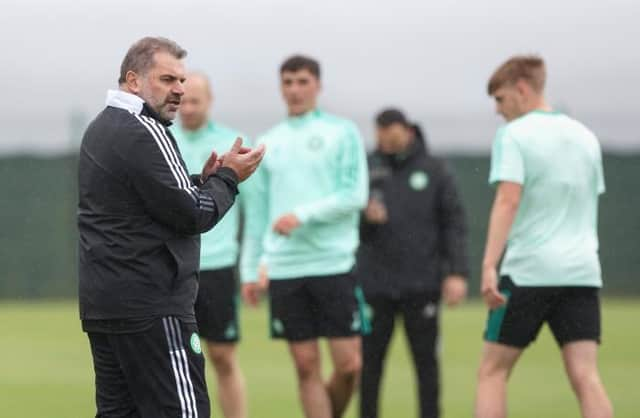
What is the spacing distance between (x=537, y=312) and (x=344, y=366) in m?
1.64

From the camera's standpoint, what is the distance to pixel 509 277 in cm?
704

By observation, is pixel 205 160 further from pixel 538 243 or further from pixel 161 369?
pixel 161 369

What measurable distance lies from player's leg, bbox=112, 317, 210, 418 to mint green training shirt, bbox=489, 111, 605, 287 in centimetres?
212

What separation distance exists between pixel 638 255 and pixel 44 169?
369 inches

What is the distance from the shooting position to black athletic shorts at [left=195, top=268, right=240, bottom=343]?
28.1 ft

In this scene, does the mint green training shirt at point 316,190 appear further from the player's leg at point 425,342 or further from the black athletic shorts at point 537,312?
the black athletic shorts at point 537,312

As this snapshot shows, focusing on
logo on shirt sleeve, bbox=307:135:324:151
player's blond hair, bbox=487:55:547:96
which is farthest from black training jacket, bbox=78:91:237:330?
logo on shirt sleeve, bbox=307:135:324:151

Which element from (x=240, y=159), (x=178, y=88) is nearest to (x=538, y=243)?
(x=240, y=159)

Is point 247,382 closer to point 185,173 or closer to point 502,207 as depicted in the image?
point 502,207

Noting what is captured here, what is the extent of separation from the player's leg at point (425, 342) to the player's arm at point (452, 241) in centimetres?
12

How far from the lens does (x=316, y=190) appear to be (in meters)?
8.26

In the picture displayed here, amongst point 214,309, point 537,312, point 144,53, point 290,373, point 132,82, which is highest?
point 144,53

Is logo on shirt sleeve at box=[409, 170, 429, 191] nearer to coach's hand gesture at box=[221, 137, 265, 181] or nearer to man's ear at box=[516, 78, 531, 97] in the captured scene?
man's ear at box=[516, 78, 531, 97]

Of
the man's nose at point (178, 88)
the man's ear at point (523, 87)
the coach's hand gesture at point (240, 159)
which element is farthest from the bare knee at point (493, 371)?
the man's nose at point (178, 88)
